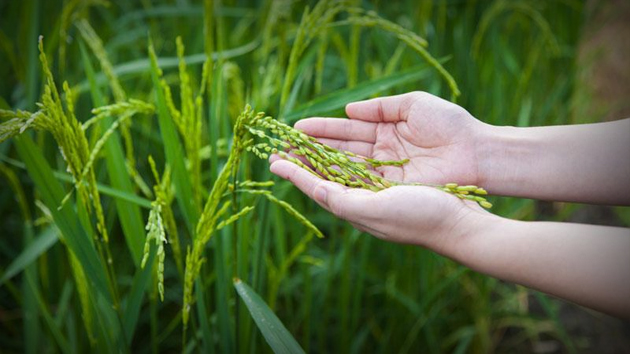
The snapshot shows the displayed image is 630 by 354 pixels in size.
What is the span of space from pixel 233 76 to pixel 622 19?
256 cm

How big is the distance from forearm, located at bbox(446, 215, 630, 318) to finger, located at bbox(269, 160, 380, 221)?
155 mm

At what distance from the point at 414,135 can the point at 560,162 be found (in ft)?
0.88

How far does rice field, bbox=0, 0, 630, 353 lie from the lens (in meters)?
0.86

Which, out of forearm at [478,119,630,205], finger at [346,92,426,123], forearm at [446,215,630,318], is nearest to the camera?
forearm at [446,215,630,318]

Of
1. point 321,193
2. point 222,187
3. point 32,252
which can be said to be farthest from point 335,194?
point 32,252

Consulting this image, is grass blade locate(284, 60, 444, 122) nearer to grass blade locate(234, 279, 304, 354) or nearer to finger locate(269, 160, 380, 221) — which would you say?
finger locate(269, 160, 380, 221)

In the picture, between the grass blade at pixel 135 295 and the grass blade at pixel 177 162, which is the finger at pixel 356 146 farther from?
the grass blade at pixel 135 295

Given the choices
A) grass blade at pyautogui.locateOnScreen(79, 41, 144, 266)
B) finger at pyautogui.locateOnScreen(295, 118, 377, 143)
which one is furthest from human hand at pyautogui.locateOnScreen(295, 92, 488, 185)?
grass blade at pyautogui.locateOnScreen(79, 41, 144, 266)

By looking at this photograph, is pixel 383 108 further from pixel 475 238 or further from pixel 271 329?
pixel 271 329

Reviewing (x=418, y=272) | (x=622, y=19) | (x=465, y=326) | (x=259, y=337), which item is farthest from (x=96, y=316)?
(x=622, y=19)

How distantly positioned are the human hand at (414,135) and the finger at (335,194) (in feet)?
0.46

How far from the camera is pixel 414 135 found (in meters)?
1.08

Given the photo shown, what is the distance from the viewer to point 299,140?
2.21 ft

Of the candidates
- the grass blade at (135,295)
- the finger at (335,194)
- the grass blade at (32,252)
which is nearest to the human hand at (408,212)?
the finger at (335,194)
